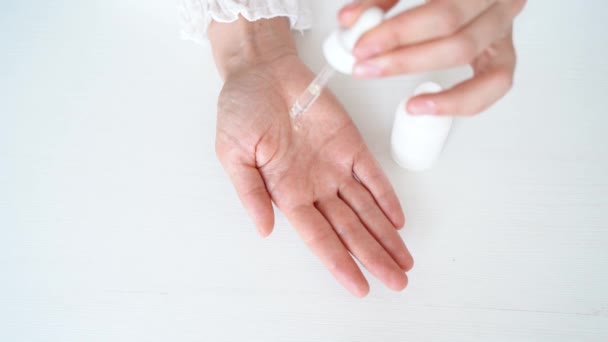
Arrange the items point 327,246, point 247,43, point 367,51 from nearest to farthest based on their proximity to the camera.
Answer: point 367,51, point 327,246, point 247,43

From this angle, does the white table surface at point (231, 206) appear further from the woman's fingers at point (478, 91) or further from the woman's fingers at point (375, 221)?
the woman's fingers at point (478, 91)

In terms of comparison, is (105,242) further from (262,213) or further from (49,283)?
(262,213)

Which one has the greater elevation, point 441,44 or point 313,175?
point 441,44

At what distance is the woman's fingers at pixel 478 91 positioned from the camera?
0.50 metres

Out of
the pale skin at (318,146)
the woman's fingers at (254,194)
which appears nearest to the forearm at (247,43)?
the pale skin at (318,146)

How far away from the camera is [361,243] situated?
0.63 m

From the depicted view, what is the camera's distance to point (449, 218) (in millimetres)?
698

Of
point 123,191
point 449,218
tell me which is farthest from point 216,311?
point 449,218

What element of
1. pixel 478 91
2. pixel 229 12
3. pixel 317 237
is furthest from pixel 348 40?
pixel 229 12

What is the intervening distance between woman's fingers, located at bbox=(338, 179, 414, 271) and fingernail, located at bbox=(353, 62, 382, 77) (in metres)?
0.24

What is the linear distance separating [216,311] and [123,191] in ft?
0.75

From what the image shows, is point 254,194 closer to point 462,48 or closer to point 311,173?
point 311,173

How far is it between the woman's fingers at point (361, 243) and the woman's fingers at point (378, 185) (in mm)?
42

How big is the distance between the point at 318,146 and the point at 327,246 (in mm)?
157
